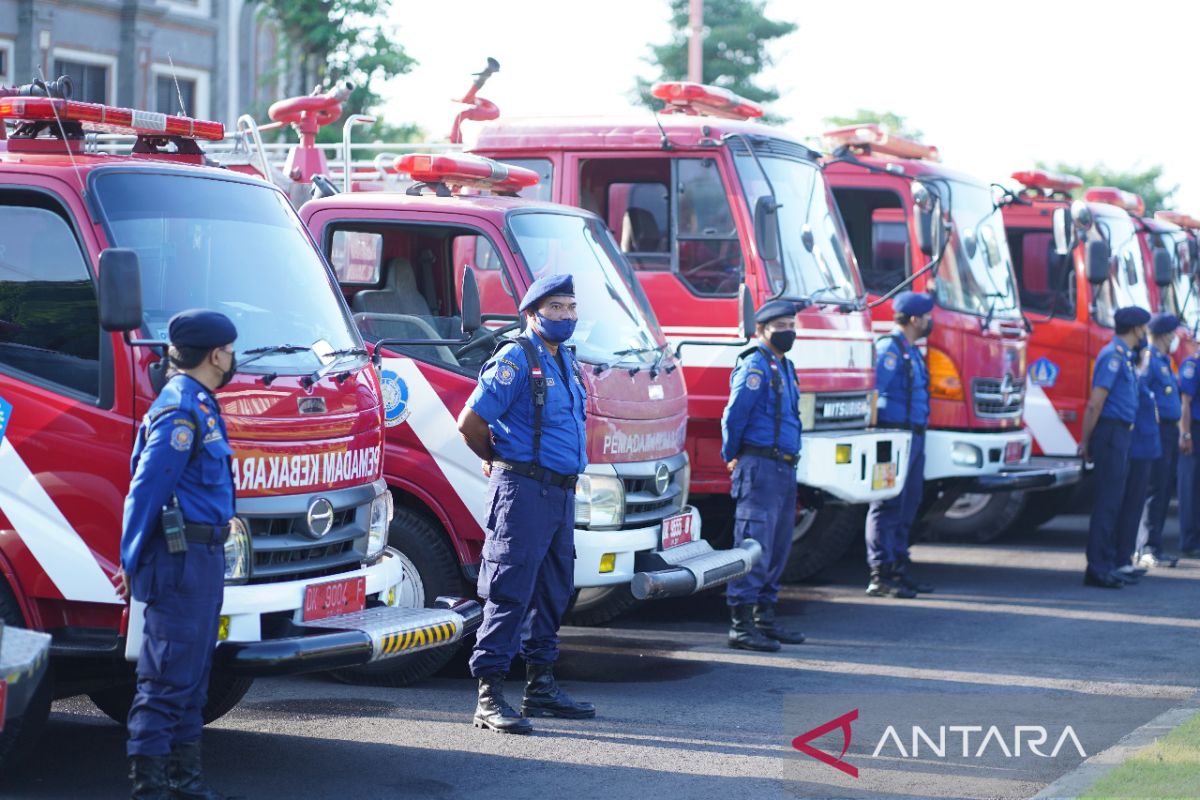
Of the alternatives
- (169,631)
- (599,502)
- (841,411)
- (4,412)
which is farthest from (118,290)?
Result: (841,411)

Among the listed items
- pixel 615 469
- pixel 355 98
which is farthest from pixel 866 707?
pixel 355 98

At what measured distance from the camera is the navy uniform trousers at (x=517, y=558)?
696 cm

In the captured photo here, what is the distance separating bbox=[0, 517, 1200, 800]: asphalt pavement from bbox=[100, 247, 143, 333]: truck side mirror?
170cm

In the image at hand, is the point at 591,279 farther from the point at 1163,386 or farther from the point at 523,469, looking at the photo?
the point at 1163,386

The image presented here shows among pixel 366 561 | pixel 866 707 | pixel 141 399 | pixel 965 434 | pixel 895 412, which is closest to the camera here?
pixel 141 399

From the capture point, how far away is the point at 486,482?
7.89m

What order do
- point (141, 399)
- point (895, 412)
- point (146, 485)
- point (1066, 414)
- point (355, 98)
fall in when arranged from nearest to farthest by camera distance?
point (146, 485) < point (141, 399) < point (895, 412) < point (1066, 414) < point (355, 98)

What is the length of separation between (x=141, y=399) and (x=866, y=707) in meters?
3.60

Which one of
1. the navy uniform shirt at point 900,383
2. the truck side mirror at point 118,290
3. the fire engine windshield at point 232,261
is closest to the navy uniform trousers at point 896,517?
the navy uniform shirt at point 900,383

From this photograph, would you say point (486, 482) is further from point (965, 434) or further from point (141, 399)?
point (965, 434)

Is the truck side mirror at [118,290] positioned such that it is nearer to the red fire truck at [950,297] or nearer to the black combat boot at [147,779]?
the black combat boot at [147,779]

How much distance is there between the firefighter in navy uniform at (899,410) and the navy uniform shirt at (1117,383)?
1237mm

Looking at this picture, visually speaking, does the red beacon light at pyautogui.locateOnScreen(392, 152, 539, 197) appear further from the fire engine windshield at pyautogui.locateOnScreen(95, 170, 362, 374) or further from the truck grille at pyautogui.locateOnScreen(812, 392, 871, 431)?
the truck grille at pyautogui.locateOnScreen(812, 392, 871, 431)

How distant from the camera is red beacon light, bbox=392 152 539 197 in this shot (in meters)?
8.61
